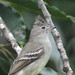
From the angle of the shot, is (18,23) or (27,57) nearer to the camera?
(27,57)

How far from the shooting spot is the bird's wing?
5.97 meters

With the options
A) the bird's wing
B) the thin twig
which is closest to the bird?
the bird's wing

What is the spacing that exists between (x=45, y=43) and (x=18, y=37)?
1.29 feet

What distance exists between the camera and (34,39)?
21.0 ft

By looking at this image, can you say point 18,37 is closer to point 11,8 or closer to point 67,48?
point 11,8

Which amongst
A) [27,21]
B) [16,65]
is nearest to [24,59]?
[16,65]

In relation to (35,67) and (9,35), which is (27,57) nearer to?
(35,67)

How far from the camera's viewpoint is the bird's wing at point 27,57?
597 centimetres

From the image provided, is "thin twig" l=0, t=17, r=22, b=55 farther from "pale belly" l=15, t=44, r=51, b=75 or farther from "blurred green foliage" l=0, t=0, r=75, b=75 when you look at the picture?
Result: "pale belly" l=15, t=44, r=51, b=75

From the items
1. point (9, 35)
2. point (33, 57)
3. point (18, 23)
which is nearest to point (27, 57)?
point (33, 57)

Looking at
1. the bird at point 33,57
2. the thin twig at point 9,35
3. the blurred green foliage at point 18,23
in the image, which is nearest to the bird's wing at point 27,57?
the bird at point 33,57

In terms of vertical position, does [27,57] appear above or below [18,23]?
below

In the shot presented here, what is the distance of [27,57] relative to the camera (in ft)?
19.8

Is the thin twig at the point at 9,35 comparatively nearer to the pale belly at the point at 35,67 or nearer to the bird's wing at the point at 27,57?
the bird's wing at the point at 27,57
